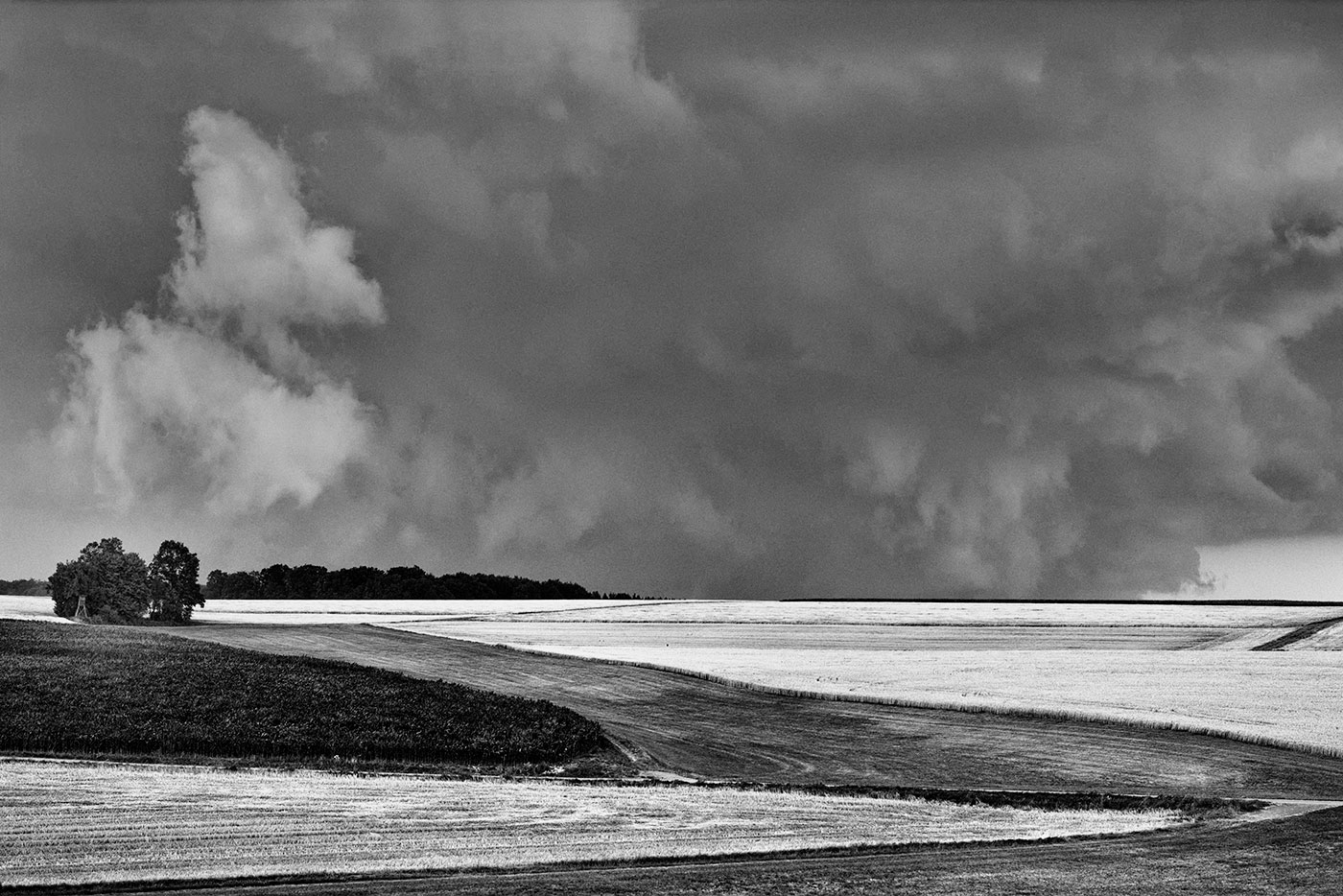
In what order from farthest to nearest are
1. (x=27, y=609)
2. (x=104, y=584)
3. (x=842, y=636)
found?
(x=27, y=609), (x=104, y=584), (x=842, y=636)

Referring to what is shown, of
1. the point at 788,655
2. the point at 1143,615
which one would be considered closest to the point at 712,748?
the point at 788,655

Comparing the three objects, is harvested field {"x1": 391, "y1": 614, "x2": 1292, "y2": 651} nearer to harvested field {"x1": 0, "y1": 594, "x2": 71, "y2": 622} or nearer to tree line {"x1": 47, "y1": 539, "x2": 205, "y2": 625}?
tree line {"x1": 47, "y1": 539, "x2": 205, "y2": 625}

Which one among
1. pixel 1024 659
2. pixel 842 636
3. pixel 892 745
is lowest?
pixel 892 745

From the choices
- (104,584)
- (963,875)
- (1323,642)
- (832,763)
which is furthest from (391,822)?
(104,584)

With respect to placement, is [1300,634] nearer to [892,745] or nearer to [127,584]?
[892,745]

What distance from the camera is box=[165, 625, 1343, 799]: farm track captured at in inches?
1636

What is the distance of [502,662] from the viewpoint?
251 ft

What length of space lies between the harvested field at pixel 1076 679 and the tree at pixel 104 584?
3814 cm

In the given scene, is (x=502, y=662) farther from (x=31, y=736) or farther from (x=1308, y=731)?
(x=1308, y=731)

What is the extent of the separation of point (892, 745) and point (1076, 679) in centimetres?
2106

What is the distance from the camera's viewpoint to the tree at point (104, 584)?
112812 millimetres

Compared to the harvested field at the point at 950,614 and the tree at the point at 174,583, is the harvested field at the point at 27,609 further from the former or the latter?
the harvested field at the point at 950,614

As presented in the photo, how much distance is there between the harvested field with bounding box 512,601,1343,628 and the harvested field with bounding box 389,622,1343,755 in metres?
29.3

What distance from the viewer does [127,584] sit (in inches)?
4510
